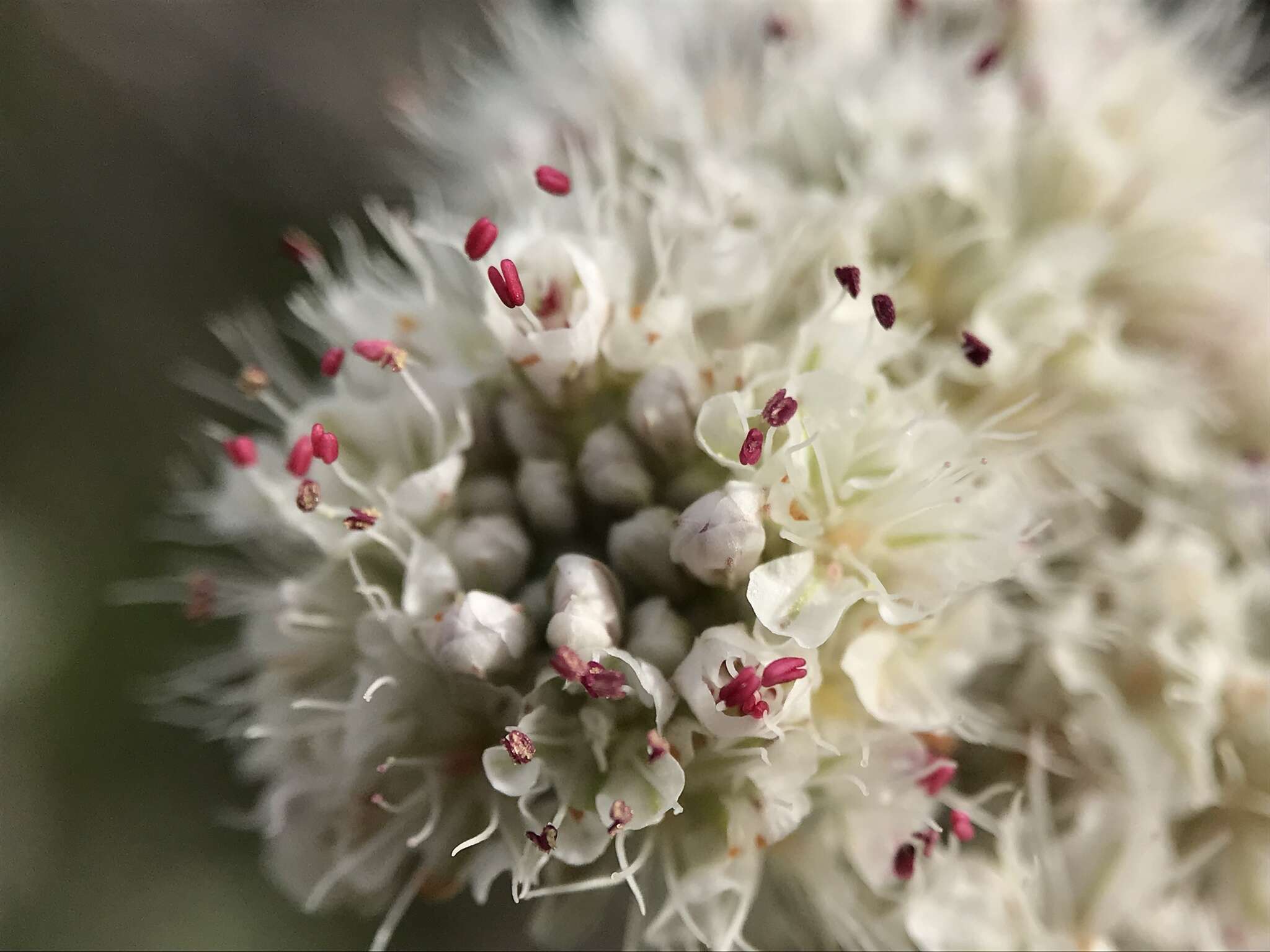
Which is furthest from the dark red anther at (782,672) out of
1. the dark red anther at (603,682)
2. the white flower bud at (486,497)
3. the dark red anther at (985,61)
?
the dark red anther at (985,61)

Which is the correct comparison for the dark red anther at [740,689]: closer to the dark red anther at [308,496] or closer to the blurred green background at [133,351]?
the dark red anther at [308,496]

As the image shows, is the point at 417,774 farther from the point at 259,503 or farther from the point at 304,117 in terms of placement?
the point at 304,117

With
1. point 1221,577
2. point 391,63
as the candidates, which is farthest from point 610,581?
point 391,63

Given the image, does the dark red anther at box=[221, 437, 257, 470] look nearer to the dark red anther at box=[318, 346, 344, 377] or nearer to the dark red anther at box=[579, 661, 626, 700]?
the dark red anther at box=[318, 346, 344, 377]

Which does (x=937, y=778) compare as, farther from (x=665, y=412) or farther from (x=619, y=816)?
(x=665, y=412)

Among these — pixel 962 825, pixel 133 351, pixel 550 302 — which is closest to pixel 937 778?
pixel 962 825

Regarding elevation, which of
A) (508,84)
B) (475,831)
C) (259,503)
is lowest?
(475,831)

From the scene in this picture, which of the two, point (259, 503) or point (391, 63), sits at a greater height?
point (391, 63)

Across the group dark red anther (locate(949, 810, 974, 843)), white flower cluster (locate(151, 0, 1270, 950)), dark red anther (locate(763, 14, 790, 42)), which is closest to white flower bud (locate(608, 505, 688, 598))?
white flower cluster (locate(151, 0, 1270, 950))
